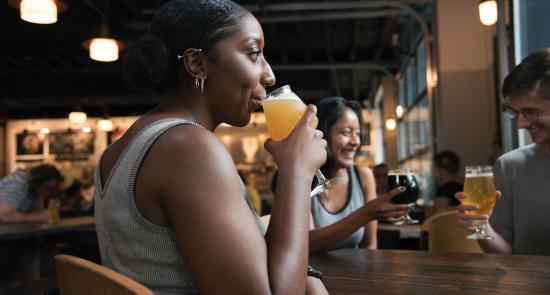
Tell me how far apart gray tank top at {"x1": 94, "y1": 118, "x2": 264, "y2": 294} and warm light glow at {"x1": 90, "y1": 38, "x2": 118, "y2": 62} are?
16.3 ft

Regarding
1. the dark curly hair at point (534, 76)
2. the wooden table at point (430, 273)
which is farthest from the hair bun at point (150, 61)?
the dark curly hair at point (534, 76)

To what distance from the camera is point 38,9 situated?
175 inches

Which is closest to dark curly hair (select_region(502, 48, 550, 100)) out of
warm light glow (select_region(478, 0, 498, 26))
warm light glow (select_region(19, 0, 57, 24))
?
warm light glow (select_region(478, 0, 498, 26))

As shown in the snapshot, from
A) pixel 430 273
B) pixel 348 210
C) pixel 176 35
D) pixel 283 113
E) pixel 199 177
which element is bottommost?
pixel 430 273

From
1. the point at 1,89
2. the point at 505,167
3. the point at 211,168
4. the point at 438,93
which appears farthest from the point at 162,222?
the point at 1,89

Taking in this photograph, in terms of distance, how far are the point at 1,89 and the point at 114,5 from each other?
694 centimetres

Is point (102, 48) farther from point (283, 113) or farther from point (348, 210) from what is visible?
point (283, 113)

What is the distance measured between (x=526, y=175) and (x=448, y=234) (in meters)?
0.63

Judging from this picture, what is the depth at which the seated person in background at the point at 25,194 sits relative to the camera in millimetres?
4762

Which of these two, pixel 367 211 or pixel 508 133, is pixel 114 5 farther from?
pixel 367 211

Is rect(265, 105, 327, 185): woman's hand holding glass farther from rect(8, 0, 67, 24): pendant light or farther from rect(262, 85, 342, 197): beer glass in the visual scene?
rect(8, 0, 67, 24): pendant light

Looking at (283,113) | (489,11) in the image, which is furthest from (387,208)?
(489,11)

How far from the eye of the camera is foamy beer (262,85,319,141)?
1.47 m

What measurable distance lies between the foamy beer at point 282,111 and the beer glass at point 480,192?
79 centimetres
